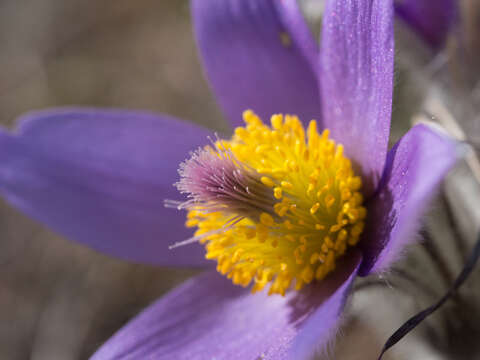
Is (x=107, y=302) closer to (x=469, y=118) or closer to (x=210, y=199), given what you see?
(x=210, y=199)

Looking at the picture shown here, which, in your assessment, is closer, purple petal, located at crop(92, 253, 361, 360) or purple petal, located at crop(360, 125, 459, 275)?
purple petal, located at crop(360, 125, 459, 275)

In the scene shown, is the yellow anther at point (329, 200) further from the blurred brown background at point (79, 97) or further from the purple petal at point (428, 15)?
the blurred brown background at point (79, 97)

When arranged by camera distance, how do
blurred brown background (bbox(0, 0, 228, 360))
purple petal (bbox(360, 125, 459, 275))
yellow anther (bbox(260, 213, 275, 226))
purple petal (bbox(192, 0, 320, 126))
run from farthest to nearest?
blurred brown background (bbox(0, 0, 228, 360)) → purple petal (bbox(192, 0, 320, 126)) → yellow anther (bbox(260, 213, 275, 226)) → purple petal (bbox(360, 125, 459, 275))

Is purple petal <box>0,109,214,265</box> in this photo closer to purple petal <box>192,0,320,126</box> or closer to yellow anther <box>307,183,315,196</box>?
purple petal <box>192,0,320,126</box>

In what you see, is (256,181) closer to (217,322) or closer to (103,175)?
(217,322)

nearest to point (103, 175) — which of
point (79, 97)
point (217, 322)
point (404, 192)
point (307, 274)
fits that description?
point (217, 322)

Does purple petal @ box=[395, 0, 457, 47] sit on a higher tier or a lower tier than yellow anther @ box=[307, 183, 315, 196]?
higher

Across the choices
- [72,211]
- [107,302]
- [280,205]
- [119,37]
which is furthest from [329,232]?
[119,37]

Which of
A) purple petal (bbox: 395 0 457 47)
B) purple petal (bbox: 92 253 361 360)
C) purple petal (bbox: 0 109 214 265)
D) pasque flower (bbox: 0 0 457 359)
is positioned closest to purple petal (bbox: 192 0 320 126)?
pasque flower (bbox: 0 0 457 359)
